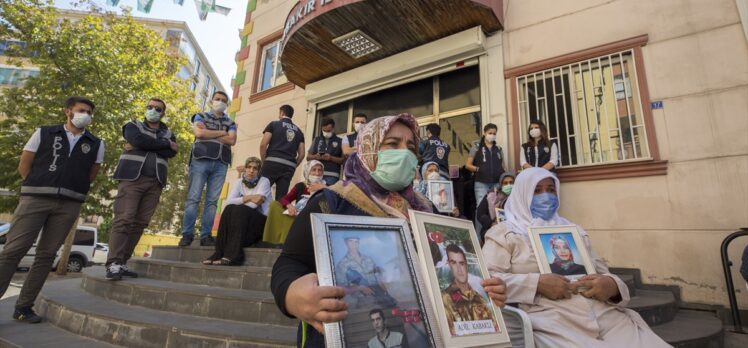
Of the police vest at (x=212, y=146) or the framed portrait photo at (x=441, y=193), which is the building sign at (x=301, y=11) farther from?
the framed portrait photo at (x=441, y=193)


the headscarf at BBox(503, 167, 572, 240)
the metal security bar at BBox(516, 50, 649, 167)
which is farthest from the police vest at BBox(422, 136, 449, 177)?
the headscarf at BBox(503, 167, 572, 240)

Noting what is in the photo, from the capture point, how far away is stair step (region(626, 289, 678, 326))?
10.2 feet

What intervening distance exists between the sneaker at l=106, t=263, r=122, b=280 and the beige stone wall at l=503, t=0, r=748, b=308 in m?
5.91

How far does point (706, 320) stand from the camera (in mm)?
3418

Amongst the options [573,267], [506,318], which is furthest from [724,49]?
[506,318]

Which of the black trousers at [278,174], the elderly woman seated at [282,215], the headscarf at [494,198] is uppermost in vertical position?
the black trousers at [278,174]

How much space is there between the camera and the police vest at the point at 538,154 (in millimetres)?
5180

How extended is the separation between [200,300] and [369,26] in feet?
18.2

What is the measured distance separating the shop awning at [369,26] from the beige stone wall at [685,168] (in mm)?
2400

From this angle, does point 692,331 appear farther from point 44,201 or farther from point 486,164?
point 44,201

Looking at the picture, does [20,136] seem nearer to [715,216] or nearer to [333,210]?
[333,210]

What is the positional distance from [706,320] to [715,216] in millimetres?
1485

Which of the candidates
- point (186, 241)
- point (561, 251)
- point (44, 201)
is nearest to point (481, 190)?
point (561, 251)

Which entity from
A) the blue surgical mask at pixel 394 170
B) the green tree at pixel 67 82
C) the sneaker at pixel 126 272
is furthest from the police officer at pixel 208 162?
the green tree at pixel 67 82
